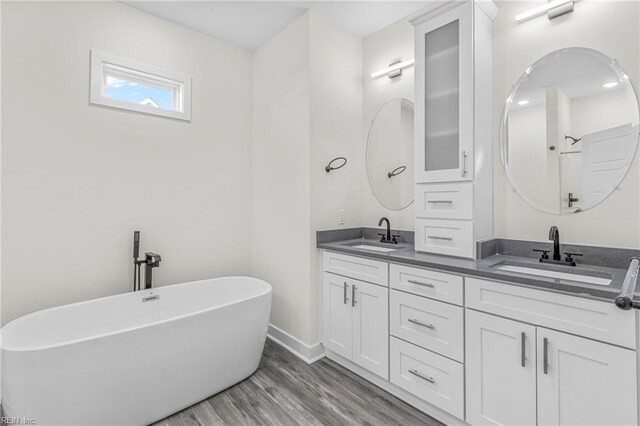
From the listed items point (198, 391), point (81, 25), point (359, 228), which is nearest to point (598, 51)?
point (359, 228)

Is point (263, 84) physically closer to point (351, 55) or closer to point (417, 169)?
point (351, 55)

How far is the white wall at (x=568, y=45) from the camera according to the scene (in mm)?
1670

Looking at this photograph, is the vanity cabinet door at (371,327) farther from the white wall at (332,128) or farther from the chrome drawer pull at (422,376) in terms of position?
the white wall at (332,128)

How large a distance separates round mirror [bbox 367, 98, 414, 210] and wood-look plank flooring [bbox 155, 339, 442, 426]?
150 centimetres

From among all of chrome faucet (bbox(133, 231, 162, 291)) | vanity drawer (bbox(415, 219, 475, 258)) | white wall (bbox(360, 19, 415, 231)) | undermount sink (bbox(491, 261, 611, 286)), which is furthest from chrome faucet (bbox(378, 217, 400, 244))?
chrome faucet (bbox(133, 231, 162, 291))

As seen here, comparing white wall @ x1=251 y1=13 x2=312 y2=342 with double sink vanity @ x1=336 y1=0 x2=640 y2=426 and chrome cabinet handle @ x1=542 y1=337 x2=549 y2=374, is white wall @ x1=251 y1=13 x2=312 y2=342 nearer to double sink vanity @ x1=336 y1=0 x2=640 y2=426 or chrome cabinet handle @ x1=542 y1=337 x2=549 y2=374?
double sink vanity @ x1=336 y1=0 x2=640 y2=426

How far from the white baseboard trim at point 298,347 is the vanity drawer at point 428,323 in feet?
2.71

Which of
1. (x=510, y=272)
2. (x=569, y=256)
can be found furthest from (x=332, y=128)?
(x=569, y=256)

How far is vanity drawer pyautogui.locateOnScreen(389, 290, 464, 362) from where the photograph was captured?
66.9 inches

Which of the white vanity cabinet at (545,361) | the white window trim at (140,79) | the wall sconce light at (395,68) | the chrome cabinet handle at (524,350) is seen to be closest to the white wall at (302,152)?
the wall sconce light at (395,68)

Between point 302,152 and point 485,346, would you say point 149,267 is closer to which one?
point 302,152

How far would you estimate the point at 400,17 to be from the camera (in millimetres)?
2652

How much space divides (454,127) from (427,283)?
42.9 inches

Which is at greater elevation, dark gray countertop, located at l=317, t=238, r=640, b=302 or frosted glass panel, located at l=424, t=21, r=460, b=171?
frosted glass panel, located at l=424, t=21, r=460, b=171
